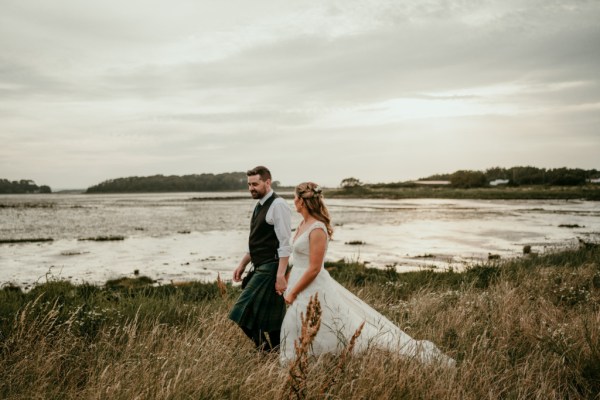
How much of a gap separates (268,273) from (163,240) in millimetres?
22385

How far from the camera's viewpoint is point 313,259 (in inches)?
180

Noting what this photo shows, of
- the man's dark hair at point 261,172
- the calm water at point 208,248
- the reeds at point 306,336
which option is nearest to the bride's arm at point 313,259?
the man's dark hair at point 261,172

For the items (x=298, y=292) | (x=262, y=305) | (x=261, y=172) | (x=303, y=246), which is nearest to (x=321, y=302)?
(x=298, y=292)

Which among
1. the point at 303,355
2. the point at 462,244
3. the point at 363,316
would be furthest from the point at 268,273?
the point at 462,244

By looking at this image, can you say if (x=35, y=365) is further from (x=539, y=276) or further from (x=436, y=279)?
(x=539, y=276)

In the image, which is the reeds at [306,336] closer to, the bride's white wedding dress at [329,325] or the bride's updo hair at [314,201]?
the bride's white wedding dress at [329,325]

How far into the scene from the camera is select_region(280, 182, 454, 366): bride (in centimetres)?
462

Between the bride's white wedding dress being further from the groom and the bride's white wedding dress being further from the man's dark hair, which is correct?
the man's dark hair

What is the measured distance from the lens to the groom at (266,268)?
17.0 ft

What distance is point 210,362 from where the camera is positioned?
4.39m

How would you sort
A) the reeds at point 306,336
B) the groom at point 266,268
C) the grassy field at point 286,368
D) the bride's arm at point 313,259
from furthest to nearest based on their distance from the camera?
the groom at point 266,268 → the bride's arm at point 313,259 → the grassy field at point 286,368 → the reeds at point 306,336

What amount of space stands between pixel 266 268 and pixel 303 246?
831mm

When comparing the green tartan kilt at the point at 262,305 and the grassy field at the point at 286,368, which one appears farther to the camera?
the green tartan kilt at the point at 262,305

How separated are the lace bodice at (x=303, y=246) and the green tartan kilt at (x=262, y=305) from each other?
0.66 meters
